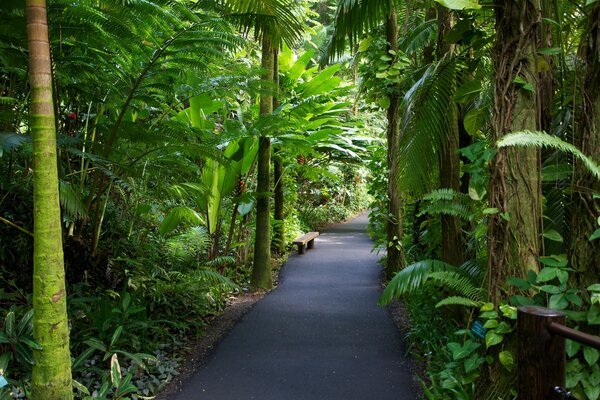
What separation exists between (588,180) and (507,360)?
102 centimetres

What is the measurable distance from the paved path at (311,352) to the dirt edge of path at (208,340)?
0.09 meters

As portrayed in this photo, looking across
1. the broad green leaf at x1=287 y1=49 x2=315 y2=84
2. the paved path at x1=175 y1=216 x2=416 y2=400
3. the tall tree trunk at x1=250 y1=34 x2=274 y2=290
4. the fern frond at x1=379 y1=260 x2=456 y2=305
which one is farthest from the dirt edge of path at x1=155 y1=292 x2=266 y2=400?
the broad green leaf at x1=287 y1=49 x2=315 y2=84

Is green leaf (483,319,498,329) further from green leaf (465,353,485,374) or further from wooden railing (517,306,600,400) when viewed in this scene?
wooden railing (517,306,600,400)

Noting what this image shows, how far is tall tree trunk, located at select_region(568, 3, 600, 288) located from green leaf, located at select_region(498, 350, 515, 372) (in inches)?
20.3

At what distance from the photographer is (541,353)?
2.04m

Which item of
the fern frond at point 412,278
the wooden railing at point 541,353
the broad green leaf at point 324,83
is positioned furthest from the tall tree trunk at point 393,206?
the wooden railing at point 541,353

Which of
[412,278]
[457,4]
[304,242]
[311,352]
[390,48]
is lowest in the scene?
[311,352]

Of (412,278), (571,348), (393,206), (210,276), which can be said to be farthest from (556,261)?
(393,206)

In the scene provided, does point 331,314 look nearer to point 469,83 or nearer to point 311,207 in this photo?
point 469,83

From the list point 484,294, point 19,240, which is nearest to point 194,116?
point 19,240

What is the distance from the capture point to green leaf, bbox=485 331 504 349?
2422 millimetres

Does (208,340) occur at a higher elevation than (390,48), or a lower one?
lower

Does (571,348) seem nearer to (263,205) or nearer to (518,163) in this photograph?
(518,163)

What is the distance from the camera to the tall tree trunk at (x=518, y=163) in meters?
2.55
